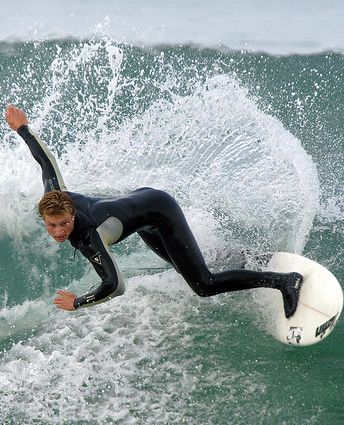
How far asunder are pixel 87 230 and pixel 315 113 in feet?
17.5

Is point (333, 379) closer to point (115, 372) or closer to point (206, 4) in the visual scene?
point (115, 372)

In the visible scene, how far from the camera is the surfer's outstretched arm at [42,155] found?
540cm

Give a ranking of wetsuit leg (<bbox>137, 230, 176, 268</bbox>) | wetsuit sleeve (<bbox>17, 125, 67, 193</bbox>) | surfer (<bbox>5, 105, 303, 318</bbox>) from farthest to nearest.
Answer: wetsuit leg (<bbox>137, 230, 176, 268</bbox>), wetsuit sleeve (<bbox>17, 125, 67, 193</bbox>), surfer (<bbox>5, 105, 303, 318</bbox>)

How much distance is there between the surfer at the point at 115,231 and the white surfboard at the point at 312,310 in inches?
3.0

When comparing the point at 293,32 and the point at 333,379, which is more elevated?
the point at 293,32

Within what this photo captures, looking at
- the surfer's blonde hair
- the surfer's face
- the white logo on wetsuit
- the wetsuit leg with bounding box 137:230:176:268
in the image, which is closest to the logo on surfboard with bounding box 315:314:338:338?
the wetsuit leg with bounding box 137:230:176:268

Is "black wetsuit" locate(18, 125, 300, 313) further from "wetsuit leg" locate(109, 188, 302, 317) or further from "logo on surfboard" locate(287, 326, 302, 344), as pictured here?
"logo on surfboard" locate(287, 326, 302, 344)

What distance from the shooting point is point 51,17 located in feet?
40.5

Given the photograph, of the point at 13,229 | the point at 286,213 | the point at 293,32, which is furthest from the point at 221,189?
the point at 293,32

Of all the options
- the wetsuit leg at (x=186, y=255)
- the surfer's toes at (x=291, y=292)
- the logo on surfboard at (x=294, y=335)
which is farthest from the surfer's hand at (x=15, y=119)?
the logo on surfboard at (x=294, y=335)

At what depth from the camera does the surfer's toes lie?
5.98 m

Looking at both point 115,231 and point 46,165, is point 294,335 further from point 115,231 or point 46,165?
point 46,165

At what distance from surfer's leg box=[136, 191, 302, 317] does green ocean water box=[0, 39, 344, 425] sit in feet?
1.72

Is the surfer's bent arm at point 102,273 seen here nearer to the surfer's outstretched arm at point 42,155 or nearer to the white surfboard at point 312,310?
the surfer's outstretched arm at point 42,155
